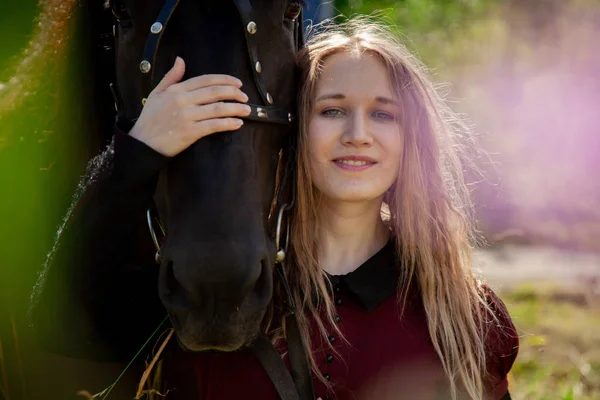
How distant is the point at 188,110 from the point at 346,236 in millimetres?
867

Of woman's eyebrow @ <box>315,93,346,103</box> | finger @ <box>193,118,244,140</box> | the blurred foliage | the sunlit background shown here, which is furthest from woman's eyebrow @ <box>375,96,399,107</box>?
the blurred foliage

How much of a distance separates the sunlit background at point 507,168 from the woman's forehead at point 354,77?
647 millimetres

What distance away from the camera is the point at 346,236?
259 cm

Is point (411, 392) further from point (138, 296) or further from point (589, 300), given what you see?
point (589, 300)

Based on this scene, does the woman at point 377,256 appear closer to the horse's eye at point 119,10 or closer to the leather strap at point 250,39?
the leather strap at point 250,39

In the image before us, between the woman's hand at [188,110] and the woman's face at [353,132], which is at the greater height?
the woman's hand at [188,110]

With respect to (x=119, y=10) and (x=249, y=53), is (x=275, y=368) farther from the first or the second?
→ (x=119, y=10)

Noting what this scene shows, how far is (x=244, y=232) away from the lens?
1.87 m

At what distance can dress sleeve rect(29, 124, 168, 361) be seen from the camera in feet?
6.49

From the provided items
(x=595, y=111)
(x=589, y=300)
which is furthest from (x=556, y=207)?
(x=589, y=300)

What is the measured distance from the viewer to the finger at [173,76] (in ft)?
6.49

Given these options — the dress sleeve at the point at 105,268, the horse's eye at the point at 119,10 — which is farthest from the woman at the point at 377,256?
the horse's eye at the point at 119,10

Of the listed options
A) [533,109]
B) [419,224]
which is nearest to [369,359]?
[419,224]

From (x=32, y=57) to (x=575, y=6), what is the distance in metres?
13.5
